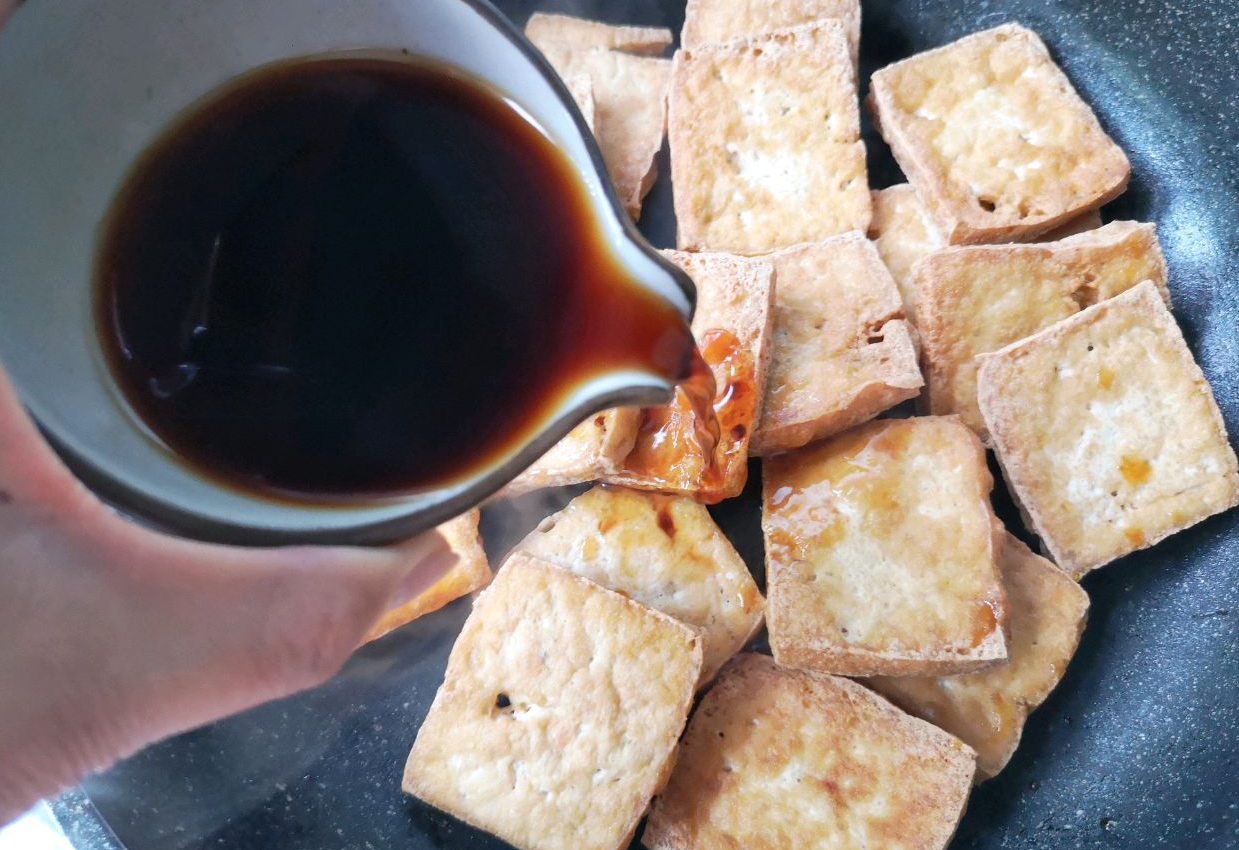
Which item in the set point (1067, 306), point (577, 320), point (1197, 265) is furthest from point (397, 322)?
point (1197, 265)

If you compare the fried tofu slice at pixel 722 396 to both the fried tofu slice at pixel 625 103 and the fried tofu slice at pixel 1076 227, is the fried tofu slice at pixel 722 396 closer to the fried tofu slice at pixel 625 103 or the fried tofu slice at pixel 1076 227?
the fried tofu slice at pixel 625 103

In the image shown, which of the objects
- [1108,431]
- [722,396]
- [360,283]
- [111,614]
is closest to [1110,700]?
[1108,431]

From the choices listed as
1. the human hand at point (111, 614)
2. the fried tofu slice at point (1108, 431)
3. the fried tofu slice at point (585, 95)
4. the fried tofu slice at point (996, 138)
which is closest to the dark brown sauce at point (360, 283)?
the human hand at point (111, 614)

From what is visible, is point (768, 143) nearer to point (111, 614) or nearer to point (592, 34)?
point (592, 34)

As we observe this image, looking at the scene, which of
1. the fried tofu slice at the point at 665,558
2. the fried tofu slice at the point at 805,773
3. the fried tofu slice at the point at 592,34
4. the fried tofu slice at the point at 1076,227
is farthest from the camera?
the fried tofu slice at the point at 592,34

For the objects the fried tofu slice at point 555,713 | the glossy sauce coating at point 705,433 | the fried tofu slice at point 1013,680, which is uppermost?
the glossy sauce coating at point 705,433

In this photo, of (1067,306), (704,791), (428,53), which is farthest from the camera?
(1067,306)

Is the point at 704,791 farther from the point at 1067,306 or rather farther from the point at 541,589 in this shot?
the point at 1067,306
